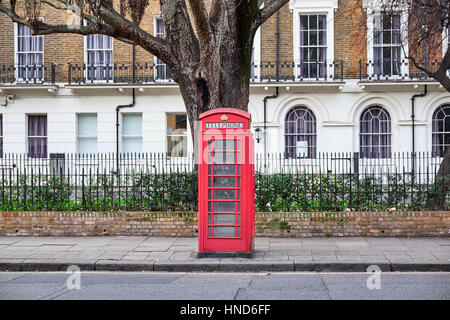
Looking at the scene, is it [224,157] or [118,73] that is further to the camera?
Result: [118,73]

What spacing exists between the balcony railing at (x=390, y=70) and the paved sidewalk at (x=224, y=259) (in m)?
12.5

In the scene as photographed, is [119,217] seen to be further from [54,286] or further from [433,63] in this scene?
[433,63]

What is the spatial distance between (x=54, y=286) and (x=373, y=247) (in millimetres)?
5885

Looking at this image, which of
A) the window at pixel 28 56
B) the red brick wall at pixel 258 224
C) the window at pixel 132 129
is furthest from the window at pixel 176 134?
the red brick wall at pixel 258 224

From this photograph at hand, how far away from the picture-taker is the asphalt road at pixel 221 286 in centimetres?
696

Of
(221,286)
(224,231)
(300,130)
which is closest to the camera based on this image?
(221,286)

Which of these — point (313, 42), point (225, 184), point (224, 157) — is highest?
point (313, 42)

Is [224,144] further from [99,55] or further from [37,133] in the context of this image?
[37,133]

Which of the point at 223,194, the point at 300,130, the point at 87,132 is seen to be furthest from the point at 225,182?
the point at 87,132

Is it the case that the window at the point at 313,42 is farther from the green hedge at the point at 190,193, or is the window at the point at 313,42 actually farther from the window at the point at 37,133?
the window at the point at 37,133

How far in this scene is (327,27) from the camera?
23.0m

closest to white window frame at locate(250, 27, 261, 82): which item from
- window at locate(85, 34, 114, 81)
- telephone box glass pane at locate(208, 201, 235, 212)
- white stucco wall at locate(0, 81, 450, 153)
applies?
white stucco wall at locate(0, 81, 450, 153)

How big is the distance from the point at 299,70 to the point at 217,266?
15.3m

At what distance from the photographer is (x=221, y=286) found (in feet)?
25.0
